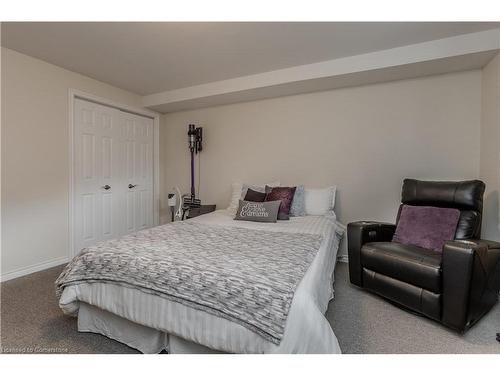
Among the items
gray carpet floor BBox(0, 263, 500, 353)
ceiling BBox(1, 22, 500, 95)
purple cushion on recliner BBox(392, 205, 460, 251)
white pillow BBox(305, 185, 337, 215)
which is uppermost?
ceiling BBox(1, 22, 500, 95)

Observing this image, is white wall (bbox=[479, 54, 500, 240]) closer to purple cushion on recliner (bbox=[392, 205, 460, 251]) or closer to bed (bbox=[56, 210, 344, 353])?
purple cushion on recliner (bbox=[392, 205, 460, 251])

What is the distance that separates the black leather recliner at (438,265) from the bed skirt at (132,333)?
1427 millimetres

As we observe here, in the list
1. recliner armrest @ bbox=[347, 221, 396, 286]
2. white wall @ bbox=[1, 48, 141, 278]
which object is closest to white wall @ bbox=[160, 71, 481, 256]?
recliner armrest @ bbox=[347, 221, 396, 286]

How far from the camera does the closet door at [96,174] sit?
3.13 meters

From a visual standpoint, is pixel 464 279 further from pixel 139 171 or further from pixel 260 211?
pixel 139 171

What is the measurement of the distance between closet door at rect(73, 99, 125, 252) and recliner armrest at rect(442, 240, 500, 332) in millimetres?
3724

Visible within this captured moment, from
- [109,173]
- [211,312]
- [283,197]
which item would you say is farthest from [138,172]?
[211,312]

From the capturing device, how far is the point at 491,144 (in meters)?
2.29

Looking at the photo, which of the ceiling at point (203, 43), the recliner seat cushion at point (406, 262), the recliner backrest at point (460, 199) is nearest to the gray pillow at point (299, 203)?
the recliner seat cushion at point (406, 262)

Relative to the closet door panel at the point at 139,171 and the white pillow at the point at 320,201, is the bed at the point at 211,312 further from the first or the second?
the closet door panel at the point at 139,171

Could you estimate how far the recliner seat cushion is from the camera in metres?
1.71

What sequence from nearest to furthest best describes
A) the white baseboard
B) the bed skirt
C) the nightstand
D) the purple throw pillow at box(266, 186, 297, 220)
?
the bed skirt → the white baseboard → the purple throw pillow at box(266, 186, 297, 220) → the nightstand
